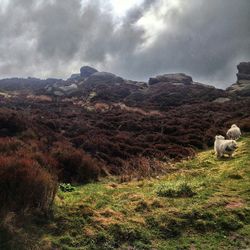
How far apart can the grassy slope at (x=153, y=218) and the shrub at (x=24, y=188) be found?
0.43 metres

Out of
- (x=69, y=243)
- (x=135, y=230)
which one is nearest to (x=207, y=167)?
(x=135, y=230)

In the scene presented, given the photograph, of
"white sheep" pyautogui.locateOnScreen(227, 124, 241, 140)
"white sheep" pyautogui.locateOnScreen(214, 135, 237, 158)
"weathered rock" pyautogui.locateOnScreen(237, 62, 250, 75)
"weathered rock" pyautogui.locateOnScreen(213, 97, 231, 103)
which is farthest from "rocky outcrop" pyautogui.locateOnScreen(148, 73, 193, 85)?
"white sheep" pyautogui.locateOnScreen(214, 135, 237, 158)

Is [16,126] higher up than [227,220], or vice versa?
[16,126]

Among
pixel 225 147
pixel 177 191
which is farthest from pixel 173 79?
pixel 177 191

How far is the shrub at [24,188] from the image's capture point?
789cm

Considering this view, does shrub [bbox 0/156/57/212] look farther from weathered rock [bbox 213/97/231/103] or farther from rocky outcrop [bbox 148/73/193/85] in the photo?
rocky outcrop [bbox 148/73/193/85]

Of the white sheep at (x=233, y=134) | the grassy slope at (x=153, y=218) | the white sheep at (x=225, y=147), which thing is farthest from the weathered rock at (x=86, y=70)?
the grassy slope at (x=153, y=218)

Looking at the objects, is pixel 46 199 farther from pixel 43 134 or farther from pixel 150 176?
pixel 43 134

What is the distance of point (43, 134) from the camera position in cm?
2041

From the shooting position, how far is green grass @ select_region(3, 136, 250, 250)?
24.2ft

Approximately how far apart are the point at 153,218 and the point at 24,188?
291 cm

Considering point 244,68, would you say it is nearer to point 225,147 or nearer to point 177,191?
point 225,147

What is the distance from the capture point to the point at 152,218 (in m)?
8.43

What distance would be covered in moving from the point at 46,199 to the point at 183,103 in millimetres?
45081
